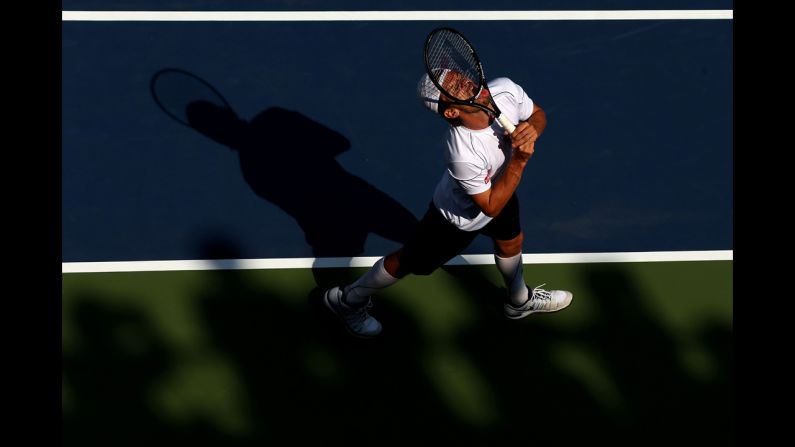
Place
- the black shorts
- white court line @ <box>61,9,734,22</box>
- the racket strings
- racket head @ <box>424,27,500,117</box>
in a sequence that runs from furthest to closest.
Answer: white court line @ <box>61,9,734,22</box> → the black shorts → the racket strings → racket head @ <box>424,27,500,117</box>

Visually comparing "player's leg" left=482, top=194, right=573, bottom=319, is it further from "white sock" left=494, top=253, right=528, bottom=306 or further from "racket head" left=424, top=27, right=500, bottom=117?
"racket head" left=424, top=27, right=500, bottom=117

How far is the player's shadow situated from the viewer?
627cm

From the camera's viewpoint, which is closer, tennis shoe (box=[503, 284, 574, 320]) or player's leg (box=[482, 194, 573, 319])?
player's leg (box=[482, 194, 573, 319])

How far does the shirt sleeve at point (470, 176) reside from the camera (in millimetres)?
4512

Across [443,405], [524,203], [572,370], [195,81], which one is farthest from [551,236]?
[195,81]

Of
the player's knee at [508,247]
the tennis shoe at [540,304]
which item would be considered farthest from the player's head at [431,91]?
the tennis shoe at [540,304]

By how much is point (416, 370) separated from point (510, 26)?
285cm

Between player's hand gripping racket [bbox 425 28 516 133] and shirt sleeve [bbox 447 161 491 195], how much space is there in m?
0.26

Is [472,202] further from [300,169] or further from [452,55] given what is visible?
[300,169]

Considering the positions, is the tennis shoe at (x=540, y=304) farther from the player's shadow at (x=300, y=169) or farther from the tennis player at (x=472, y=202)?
the player's shadow at (x=300, y=169)

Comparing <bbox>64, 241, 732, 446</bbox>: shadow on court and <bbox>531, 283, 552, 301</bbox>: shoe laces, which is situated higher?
<bbox>531, 283, 552, 301</bbox>: shoe laces

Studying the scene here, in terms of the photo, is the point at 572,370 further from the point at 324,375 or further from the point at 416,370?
the point at 324,375

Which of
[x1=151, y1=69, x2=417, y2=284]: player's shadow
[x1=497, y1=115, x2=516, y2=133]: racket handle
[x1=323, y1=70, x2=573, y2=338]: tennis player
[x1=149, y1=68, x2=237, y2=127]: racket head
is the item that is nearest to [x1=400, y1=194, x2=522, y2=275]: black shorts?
[x1=323, y1=70, x2=573, y2=338]: tennis player

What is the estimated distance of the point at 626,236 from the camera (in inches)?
247
